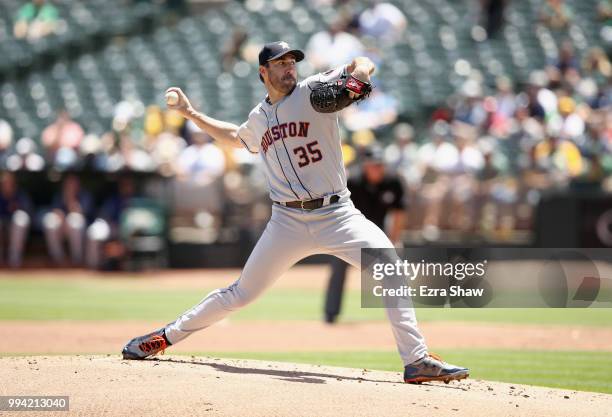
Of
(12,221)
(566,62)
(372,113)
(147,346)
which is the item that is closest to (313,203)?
(147,346)

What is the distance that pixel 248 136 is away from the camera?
689cm

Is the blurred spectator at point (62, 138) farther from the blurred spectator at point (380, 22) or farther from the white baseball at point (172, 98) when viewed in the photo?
the white baseball at point (172, 98)

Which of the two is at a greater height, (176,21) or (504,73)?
(176,21)

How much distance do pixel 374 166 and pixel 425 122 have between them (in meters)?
9.48

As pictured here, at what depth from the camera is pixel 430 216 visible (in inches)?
687

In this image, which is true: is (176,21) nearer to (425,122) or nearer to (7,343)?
(425,122)

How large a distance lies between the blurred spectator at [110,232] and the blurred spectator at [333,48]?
4.74 metres

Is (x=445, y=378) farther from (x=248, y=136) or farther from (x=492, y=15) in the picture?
(x=492, y=15)

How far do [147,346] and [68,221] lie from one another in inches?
413

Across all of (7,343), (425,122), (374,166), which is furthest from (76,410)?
(425,122)

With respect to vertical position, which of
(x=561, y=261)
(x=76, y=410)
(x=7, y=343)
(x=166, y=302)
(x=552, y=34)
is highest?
(x=552, y=34)

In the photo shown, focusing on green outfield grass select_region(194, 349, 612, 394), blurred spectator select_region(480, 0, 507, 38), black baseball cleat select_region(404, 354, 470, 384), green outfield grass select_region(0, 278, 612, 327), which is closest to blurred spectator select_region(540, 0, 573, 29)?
blurred spectator select_region(480, 0, 507, 38)

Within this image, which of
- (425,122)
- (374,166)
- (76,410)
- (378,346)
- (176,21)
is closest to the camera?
(76,410)

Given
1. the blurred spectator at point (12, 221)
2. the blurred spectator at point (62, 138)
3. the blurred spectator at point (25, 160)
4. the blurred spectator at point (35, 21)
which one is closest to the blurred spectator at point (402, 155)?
the blurred spectator at point (62, 138)
